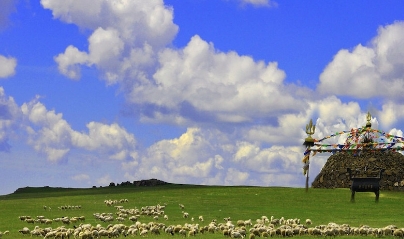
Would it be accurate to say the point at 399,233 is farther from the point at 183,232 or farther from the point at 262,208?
the point at 262,208

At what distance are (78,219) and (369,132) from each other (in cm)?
4668

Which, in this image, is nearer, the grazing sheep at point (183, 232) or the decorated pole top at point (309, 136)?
the grazing sheep at point (183, 232)

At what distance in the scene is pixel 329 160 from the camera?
8981cm

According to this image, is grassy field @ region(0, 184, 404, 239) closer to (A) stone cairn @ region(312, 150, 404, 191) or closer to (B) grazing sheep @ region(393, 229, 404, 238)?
(A) stone cairn @ region(312, 150, 404, 191)

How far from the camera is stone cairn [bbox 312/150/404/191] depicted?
268 feet

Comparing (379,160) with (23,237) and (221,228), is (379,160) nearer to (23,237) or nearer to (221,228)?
(221,228)

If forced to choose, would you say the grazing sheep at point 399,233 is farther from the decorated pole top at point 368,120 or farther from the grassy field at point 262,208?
the decorated pole top at point 368,120

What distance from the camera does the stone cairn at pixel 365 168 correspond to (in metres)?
81.6

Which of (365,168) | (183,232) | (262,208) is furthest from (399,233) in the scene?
(365,168)

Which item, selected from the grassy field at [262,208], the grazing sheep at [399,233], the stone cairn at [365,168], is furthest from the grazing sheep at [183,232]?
the stone cairn at [365,168]

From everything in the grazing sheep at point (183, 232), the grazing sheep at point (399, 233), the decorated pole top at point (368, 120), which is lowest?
the grazing sheep at point (183, 232)

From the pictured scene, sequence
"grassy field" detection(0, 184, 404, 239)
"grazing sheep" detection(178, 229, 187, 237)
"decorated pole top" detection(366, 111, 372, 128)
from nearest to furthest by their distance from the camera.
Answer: "grazing sheep" detection(178, 229, 187, 237) < "grassy field" detection(0, 184, 404, 239) < "decorated pole top" detection(366, 111, 372, 128)

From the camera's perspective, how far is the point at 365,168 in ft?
266

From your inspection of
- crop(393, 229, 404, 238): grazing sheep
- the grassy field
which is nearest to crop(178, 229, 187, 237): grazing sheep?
the grassy field
